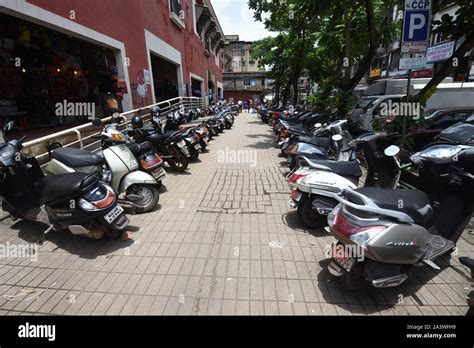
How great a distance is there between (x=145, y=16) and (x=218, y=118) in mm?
5350

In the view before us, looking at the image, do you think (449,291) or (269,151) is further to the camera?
(269,151)

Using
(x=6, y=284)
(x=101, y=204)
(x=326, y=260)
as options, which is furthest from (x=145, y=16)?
(x=326, y=260)

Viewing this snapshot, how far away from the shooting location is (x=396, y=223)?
2.11 metres

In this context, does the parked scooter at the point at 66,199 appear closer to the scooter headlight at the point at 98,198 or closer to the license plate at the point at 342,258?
the scooter headlight at the point at 98,198

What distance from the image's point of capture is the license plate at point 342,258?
7.20 feet

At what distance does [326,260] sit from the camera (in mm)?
2912

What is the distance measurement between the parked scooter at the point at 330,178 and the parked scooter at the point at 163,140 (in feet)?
10.9

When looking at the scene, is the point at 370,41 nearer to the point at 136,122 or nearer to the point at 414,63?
the point at 414,63

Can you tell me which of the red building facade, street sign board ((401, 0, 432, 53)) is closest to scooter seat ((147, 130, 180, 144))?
the red building facade

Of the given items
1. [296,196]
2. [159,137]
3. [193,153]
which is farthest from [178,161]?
[296,196]

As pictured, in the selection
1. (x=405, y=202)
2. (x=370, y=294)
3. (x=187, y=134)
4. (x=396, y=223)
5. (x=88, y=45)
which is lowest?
(x=370, y=294)

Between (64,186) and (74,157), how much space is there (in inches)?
36.1
